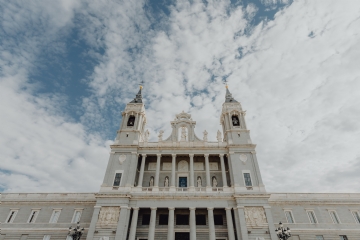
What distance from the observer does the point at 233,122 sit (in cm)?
3862

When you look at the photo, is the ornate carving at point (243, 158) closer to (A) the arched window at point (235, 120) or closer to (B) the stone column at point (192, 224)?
(A) the arched window at point (235, 120)

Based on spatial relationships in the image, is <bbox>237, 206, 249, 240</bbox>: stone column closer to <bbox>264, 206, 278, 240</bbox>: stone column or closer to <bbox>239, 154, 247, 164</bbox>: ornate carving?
<bbox>264, 206, 278, 240</bbox>: stone column

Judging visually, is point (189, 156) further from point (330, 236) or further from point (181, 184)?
point (330, 236)

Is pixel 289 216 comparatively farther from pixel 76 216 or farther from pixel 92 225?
pixel 76 216

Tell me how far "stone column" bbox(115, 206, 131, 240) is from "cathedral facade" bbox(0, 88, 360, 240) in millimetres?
43

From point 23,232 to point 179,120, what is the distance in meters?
28.2

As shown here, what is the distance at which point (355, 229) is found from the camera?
100 ft

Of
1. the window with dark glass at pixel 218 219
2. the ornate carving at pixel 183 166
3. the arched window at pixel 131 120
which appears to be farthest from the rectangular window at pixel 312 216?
the arched window at pixel 131 120

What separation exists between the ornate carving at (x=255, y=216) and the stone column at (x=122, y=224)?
15.2m

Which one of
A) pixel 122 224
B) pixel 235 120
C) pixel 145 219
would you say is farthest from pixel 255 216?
pixel 122 224

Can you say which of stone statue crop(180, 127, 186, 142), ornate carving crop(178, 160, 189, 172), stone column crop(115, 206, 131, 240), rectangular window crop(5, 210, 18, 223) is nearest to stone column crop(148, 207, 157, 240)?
stone column crop(115, 206, 131, 240)

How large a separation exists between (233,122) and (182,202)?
1652 cm

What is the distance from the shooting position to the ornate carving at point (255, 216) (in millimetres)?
27672

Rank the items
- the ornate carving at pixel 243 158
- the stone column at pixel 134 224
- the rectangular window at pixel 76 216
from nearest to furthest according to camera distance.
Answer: the stone column at pixel 134 224 → the rectangular window at pixel 76 216 → the ornate carving at pixel 243 158
